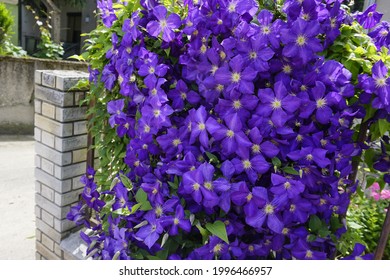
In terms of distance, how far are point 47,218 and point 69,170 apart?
409mm

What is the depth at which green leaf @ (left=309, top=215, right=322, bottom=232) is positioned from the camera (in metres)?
1.26

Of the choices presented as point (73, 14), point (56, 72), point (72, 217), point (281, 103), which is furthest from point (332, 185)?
point (73, 14)

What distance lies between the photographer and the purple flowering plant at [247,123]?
1.15 m

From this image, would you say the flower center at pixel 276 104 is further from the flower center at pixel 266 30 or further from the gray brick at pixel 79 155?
the gray brick at pixel 79 155

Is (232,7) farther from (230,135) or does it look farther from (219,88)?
(230,135)

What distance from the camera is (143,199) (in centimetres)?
132

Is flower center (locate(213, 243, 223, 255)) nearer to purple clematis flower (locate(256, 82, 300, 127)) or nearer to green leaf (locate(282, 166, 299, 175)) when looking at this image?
green leaf (locate(282, 166, 299, 175))

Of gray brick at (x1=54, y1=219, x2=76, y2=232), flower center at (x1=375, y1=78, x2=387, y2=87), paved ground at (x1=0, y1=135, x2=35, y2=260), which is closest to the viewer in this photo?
flower center at (x1=375, y1=78, x2=387, y2=87)

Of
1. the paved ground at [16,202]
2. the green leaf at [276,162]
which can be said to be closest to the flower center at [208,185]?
the green leaf at [276,162]

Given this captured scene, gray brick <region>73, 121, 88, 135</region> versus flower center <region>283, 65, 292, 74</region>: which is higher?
flower center <region>283, 65, 292, 74</region>

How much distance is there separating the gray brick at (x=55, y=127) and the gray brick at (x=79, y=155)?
0.43 feet

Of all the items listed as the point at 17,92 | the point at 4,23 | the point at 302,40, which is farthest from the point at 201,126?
the point at 4,23

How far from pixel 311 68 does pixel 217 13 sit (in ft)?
1.19

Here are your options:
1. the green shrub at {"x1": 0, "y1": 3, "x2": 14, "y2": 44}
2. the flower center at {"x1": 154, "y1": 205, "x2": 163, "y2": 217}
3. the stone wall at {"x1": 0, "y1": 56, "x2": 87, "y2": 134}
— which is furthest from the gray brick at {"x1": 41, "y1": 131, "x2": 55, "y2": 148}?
the green shrub at {"x1": 0, "y1": 3, "x2": 14, "y2": 44}
